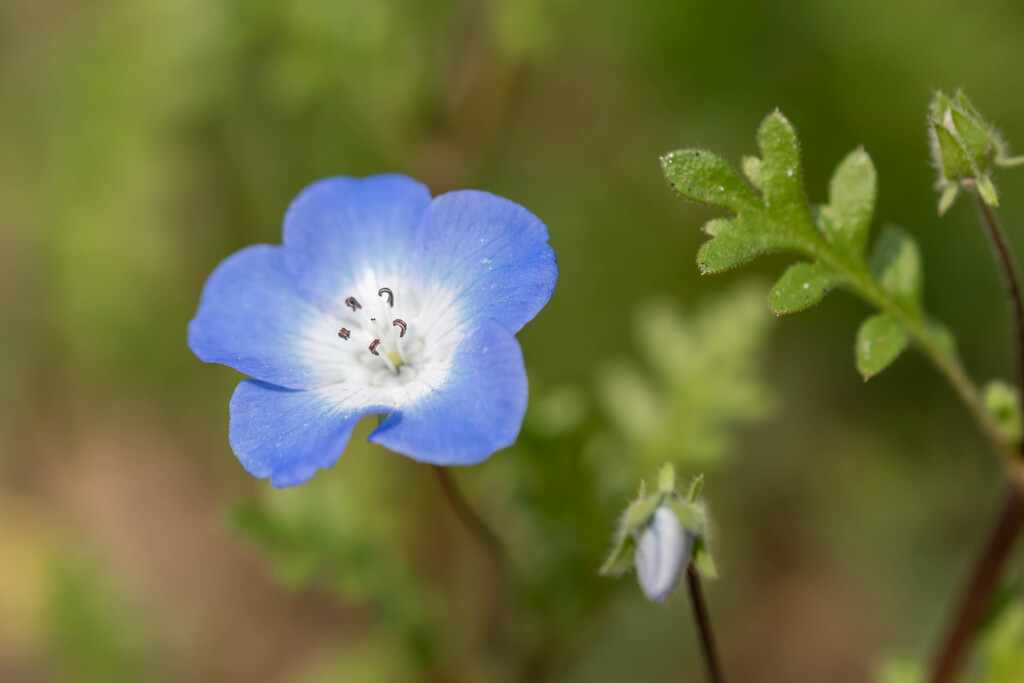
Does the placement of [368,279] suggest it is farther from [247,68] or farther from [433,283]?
[247,68]

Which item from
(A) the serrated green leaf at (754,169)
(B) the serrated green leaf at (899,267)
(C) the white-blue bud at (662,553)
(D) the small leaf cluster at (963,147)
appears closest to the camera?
(C) the white-blue bud at (662,553)

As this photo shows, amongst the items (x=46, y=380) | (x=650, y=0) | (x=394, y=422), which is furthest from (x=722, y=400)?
(x=46, y=380)

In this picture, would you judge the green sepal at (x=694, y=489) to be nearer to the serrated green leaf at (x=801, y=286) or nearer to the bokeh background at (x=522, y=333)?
the serrated green leaf at (x=801, y=286)

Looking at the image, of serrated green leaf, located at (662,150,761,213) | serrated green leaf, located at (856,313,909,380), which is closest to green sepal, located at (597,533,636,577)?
serrated green leaf, located at (856,313,909,380)

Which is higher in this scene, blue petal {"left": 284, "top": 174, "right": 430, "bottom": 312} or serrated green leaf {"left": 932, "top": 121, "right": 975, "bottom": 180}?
blue petal {"left": 284, "top": 174, "right": 430, "bottom": 312}

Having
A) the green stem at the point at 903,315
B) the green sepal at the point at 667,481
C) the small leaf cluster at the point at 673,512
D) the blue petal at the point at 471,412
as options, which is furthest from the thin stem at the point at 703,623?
the green stem at the point at 903,315

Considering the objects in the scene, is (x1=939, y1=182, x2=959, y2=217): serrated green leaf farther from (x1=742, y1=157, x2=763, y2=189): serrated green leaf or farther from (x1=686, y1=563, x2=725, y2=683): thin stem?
(x1=686, y1=563, x2=725, y2=683): thin stem
